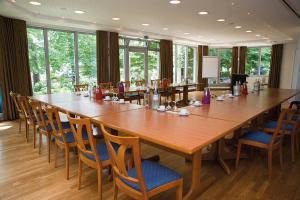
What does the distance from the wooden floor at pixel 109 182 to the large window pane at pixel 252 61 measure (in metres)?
9.56

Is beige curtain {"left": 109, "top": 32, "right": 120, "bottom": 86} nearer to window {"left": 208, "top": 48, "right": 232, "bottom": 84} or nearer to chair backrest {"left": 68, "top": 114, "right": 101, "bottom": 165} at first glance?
chair backrest {"left": 68, "top": 114, "right": 101, "bottom": 165}

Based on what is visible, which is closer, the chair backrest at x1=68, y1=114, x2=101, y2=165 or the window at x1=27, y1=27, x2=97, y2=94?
the chair backrest at x1=68, y1=114, x2=101, y2=165

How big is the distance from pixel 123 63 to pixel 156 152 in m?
5.63

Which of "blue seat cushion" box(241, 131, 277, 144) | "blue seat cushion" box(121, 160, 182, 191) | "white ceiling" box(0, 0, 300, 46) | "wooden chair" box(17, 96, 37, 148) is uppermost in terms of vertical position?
"white ceiling" box(0, 0, 300, 46)

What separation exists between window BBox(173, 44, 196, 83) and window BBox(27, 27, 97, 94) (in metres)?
4.90

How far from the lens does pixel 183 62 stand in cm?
1148

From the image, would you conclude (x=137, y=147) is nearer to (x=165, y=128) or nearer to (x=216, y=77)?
(x=165, y=128)

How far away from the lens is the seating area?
196 cm

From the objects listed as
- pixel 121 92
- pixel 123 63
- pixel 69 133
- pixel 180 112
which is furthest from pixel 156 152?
pixel 123 63

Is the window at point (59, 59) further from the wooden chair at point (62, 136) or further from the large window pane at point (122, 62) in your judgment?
the wooden chair at point (62, 136)

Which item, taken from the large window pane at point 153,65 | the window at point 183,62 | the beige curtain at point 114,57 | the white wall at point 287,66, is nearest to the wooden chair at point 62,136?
the beige curtain at point 114,57

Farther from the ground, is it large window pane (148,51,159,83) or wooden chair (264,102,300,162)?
large window pane (148,51,159,83)

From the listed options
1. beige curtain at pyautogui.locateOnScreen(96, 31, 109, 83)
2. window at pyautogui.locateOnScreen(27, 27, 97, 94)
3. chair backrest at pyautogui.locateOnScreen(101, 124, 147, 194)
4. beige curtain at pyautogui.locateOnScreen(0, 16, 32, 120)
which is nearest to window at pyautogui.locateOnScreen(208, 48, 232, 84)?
beige curtain at pyautogui.locateOnScreen(96, 31, 109, 83)

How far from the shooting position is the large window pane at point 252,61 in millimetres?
11789
